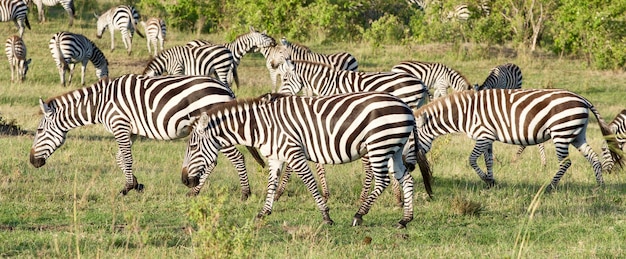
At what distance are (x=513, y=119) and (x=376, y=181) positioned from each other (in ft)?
9.34

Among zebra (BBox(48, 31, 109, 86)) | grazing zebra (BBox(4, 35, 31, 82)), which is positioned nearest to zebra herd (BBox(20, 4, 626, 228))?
zebra (BBox(48, 31, 109, 86))

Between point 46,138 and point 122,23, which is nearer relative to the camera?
point 46,138

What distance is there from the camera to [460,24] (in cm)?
2719

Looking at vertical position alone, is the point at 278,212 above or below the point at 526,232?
below

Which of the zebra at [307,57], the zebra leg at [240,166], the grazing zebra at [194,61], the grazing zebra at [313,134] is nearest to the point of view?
the grazing zebra at [313,134]

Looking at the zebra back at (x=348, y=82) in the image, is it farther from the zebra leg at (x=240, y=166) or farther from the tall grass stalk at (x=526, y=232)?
the tall grass stalk at (x=526, y=232)

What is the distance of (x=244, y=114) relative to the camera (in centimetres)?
915

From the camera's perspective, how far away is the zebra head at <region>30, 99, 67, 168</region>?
10.5 meters

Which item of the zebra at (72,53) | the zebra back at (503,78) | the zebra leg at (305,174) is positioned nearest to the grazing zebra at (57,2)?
the zebra at (72,53)

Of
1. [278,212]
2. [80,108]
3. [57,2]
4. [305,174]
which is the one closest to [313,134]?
[305,174]

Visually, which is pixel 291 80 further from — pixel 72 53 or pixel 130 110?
pixel 72 53

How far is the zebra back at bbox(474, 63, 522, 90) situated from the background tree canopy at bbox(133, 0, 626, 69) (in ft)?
20.2

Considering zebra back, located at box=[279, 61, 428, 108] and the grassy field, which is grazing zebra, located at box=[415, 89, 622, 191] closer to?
the grassy field

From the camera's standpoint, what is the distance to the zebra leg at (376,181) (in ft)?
29.0
